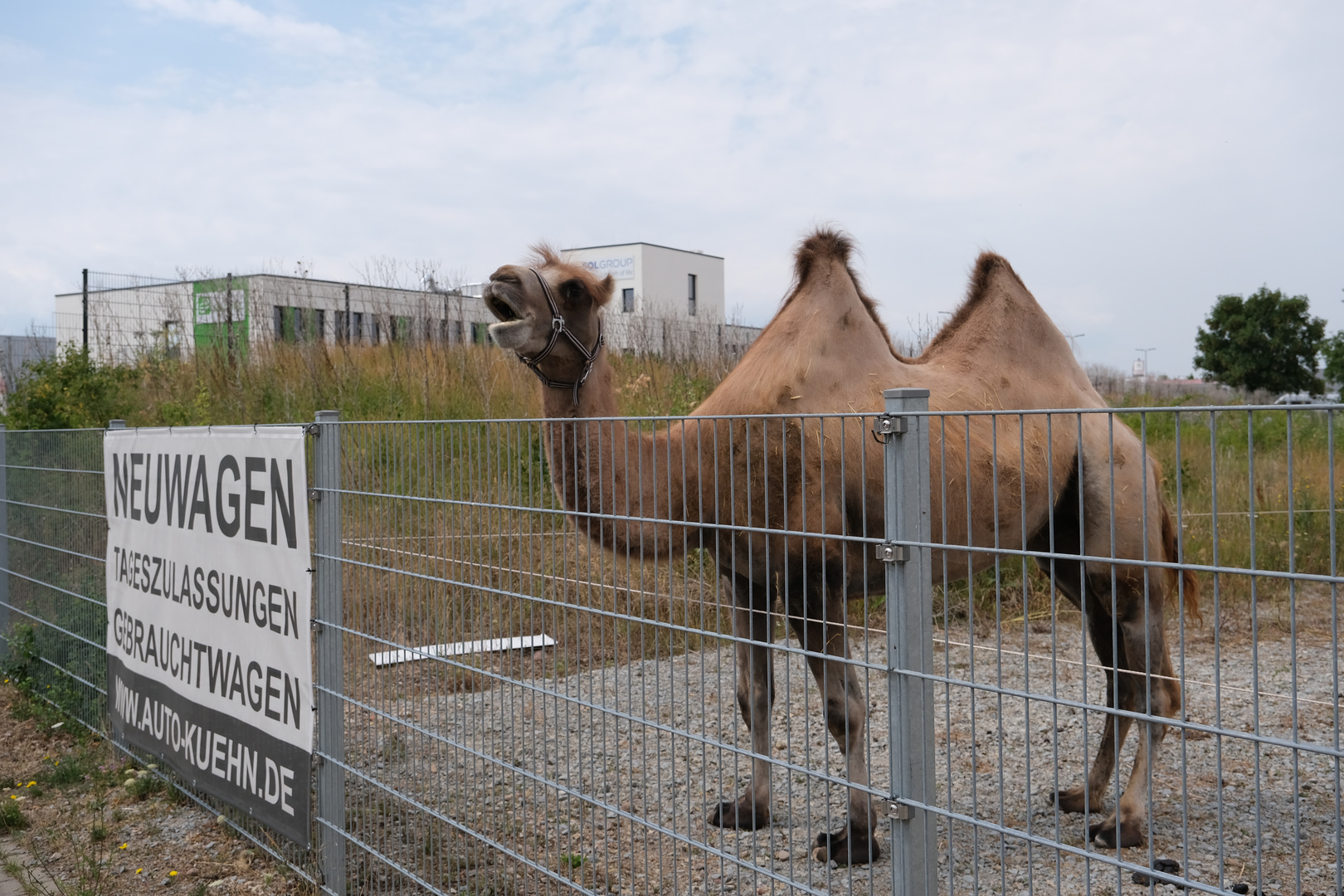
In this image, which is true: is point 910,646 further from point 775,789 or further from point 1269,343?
point 1269,343

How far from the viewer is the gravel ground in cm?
287

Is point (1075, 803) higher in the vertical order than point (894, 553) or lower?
lower

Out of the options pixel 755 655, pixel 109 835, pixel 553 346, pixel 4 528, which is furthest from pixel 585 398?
pixel 4 528

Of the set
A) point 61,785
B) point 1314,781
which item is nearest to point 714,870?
point 1314,781

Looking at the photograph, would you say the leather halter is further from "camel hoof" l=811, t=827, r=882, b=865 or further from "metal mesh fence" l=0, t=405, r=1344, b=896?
"camel hoof" l=811, t=827, r=882, b=865

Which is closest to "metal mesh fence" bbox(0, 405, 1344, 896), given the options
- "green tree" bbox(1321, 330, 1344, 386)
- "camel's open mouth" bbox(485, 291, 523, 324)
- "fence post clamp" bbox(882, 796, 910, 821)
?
"fence post clamp" bbox(882, 796, 910, 821)

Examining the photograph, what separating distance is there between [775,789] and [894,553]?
11.2 ft

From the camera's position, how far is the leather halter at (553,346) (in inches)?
177

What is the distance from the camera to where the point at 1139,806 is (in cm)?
464

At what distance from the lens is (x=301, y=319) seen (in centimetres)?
1606

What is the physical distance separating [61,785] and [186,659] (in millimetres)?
1666

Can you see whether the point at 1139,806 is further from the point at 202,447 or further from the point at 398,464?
the point at 202,447

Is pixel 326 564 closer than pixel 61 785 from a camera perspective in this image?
Yes

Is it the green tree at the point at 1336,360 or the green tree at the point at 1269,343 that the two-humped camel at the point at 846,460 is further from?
the green tree at the point at 1269,343
